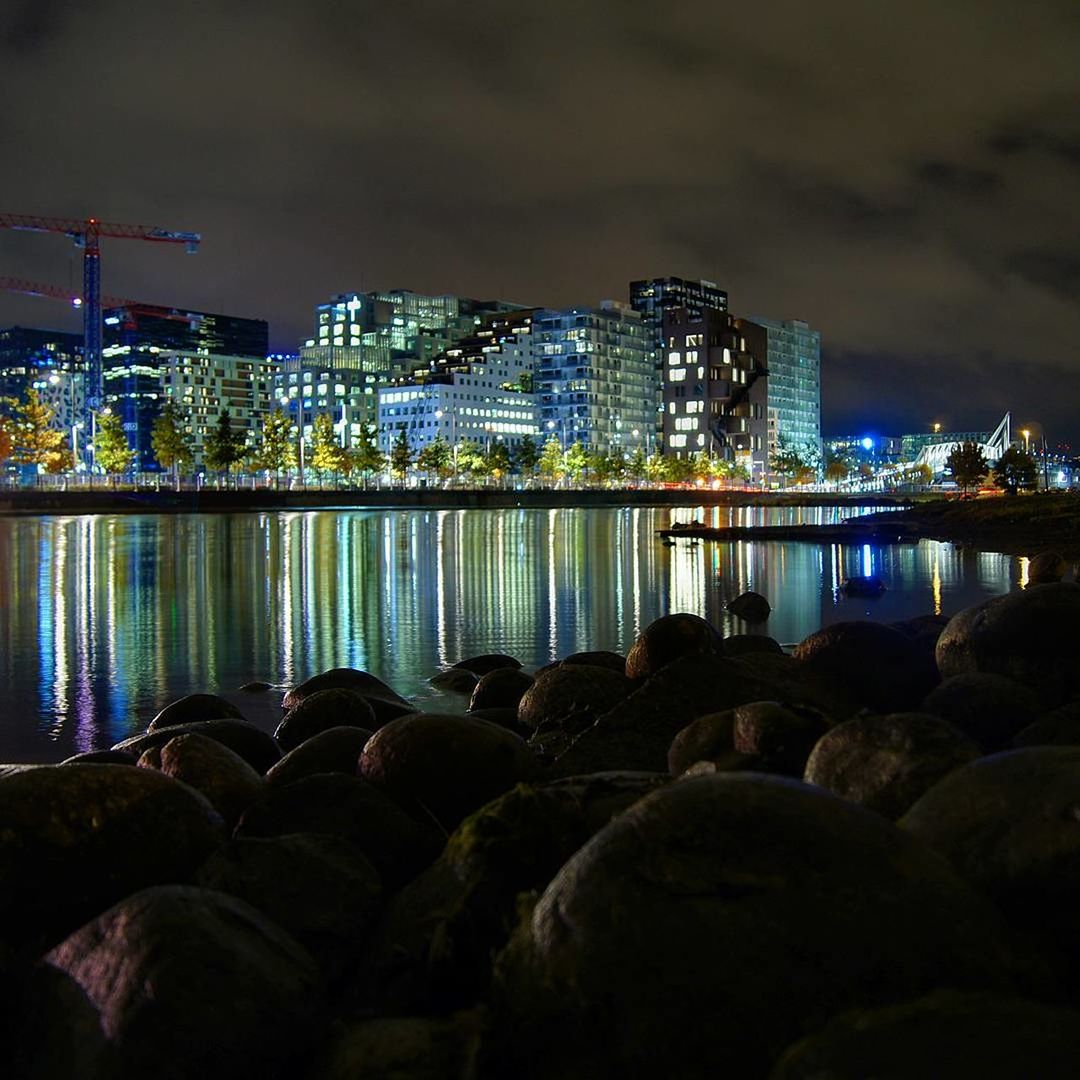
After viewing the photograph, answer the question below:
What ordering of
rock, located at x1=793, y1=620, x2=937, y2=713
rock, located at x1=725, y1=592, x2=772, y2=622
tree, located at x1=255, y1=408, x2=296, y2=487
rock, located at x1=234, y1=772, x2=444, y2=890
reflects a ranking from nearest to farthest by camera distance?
rock, located at x1=234, y1=772, x2=444, y2=890 < rock, located at x1=793, y1=620, x2=937, y2=713 < rock, located at x1=725, y1=592, x2=772, y2=622 < tree, located at x1=255, y1=408, x2=296, y2=487

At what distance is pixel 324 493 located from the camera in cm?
15600

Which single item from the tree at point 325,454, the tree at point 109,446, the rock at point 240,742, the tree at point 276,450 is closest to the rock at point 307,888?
the rock at point 240,742

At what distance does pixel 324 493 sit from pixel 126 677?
13703 centimetres

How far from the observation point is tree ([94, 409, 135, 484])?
543 ft

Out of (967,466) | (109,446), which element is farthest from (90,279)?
(967,466)

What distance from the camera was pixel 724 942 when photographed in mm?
3758

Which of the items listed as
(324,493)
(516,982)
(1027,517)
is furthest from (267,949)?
(324,493)

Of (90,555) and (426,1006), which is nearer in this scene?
(426,1006)

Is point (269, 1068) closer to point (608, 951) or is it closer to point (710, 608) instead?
point (608, 951)

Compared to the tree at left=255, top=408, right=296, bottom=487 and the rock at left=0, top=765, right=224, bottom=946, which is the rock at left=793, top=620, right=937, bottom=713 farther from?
the tree at left=255, top=408, right=296, bottom=487

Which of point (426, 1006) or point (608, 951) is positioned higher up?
point (608, 951)

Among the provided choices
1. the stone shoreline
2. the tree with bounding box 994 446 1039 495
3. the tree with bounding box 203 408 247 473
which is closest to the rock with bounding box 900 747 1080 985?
the stone shoreline

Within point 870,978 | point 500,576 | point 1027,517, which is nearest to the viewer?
point 870,978

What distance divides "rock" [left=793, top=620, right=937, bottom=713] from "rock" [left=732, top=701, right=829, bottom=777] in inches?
136
